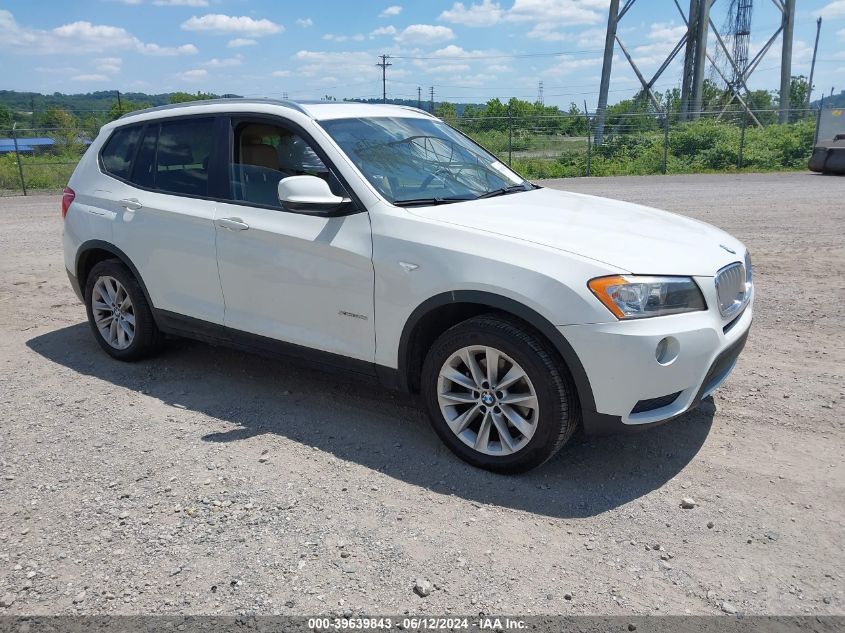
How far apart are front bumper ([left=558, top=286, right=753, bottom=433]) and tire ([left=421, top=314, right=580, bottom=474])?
16 centimetres

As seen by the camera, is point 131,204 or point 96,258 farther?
point 96,258

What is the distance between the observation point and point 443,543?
321 centimetres

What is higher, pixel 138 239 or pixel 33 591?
pixel 138 239

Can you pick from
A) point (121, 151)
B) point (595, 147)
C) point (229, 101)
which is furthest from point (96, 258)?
point (595, 147)

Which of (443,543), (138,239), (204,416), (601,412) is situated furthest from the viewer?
(138,239)

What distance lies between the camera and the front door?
4.07m

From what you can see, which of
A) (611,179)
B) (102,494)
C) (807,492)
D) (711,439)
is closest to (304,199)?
(102,494)

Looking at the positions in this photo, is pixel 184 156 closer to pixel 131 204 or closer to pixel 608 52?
pixel 131 204

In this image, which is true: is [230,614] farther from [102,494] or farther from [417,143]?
[417,143]

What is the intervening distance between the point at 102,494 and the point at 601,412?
2.55m

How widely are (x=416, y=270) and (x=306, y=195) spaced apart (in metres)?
0.77

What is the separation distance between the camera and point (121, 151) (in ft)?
18.2

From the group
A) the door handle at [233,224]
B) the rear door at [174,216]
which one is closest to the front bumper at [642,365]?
the door handle at [233,224]

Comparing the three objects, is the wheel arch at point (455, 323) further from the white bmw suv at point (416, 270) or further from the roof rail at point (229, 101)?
the roof rail at point (229, 101)
